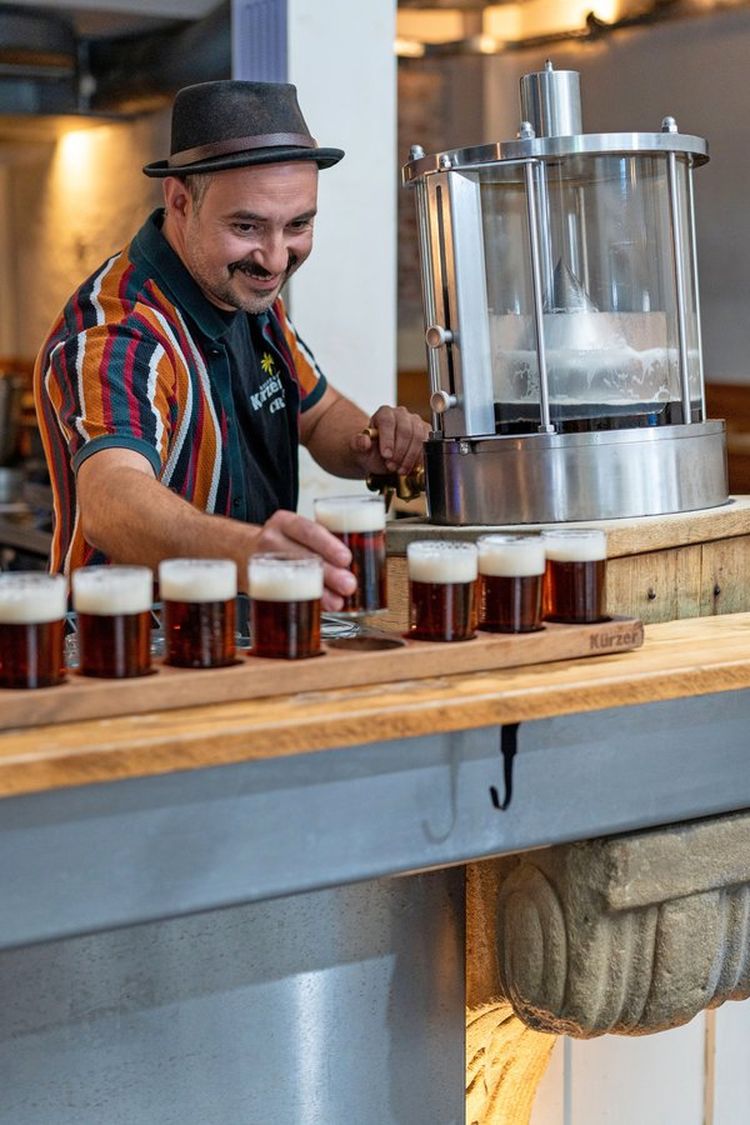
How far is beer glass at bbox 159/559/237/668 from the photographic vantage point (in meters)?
1.82

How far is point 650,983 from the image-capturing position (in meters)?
2.16

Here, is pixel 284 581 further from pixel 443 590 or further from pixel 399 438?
pixel 399 438

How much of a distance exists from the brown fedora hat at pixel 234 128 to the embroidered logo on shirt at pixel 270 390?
0.49m

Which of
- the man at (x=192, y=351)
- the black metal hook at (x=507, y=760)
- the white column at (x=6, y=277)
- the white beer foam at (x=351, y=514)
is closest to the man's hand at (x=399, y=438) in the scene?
the man at (x=192, y=351)

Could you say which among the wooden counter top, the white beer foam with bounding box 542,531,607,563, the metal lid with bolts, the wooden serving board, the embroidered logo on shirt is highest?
the metal lid with bolts

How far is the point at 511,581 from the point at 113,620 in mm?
519

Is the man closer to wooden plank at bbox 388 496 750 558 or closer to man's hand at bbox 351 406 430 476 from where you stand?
man's hand at bbox 351 406 430 476

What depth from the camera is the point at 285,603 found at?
1.86 meters

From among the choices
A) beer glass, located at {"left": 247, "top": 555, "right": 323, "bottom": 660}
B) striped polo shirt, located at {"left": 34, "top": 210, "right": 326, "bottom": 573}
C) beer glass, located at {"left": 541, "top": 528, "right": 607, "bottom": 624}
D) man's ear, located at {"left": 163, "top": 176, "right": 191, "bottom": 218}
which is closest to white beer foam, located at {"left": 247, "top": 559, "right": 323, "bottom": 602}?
beer glass, located at {"left": 247, "top": 555, "right": 323, "bottom": 660}

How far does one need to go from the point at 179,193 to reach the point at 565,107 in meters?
0.67

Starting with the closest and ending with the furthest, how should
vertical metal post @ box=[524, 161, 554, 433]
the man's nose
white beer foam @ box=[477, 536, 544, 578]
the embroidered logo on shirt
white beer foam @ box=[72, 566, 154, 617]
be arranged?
1. white beer foam @ box=[72, 566, 154, 617]
2. white beer foam @ box=[477, 536, 544, 578]
3. vertical metal post @ box=[524, 161, 554, 433]
4. the man's nose
5. the embroidered logo on shirt

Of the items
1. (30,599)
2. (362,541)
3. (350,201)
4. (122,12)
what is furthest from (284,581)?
(122,12)

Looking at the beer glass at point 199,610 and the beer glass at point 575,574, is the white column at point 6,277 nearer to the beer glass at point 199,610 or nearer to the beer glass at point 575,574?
the beer glass at point 575,574

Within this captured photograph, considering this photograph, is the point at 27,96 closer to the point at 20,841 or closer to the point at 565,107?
the point at 565,107
